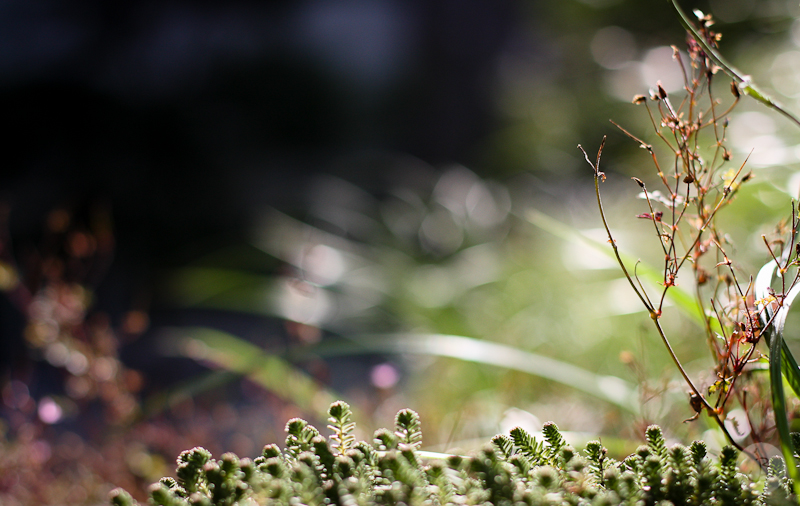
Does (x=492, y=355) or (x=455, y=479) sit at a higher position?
(x=492, y=355)

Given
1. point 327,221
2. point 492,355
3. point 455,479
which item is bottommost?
point 455,479

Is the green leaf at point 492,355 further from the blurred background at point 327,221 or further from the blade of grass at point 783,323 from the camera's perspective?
the blade of grass at point 783,323

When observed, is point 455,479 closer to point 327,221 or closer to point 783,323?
point 783,323

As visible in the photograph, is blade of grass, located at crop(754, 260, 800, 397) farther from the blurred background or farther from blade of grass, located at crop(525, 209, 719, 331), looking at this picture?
the blurred background

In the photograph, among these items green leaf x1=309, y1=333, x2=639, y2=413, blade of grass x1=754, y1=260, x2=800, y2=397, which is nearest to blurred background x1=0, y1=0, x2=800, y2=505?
green leaf x1=309, y1=333, x2=639, y2=413

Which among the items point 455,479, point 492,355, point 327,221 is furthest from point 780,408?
point 327,221

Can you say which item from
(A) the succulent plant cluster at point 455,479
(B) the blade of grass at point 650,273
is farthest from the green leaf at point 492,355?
(A) the succulent plant cluster at point 455,479
